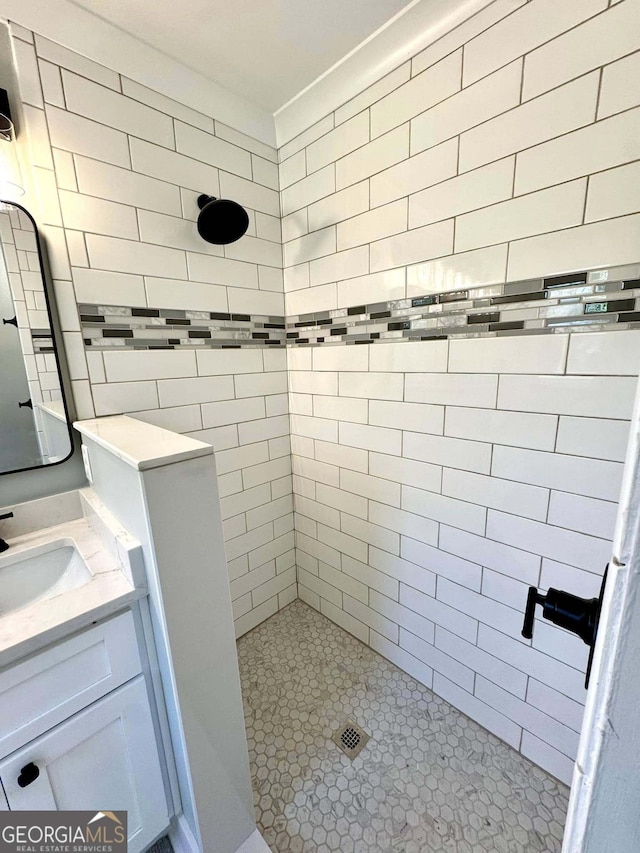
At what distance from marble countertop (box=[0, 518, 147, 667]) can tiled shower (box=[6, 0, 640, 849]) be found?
1.71ft

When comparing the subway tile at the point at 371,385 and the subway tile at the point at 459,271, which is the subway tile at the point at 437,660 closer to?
the subway tile at the point at 371,385

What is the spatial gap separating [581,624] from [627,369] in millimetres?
756

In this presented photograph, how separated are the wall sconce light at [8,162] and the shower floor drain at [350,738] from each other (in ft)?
6.76

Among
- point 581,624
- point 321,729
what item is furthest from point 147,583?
point 321,729

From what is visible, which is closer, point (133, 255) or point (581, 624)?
point (581, 624)

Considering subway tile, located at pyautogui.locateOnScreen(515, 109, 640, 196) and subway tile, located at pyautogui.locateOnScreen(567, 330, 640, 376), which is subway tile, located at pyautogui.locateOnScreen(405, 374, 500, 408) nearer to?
subway tile, located at pyautogui.locateOnScreen(567, 330, 640, 376)

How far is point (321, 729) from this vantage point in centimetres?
131

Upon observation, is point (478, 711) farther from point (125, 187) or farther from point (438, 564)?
point (125, 187)

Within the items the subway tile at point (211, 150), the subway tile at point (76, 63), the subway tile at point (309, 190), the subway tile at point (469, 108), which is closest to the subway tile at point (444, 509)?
the subway tile at point (469, 108)

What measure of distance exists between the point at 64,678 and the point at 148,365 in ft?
3.12

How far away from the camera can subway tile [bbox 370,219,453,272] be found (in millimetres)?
1124

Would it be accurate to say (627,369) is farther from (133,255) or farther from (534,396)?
(133,255)

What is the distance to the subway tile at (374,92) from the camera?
44.9 inches

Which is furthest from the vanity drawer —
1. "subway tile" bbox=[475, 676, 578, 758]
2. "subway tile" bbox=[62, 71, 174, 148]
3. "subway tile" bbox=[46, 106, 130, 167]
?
"subway tile" bbox=[62, 71, 174, 148]
